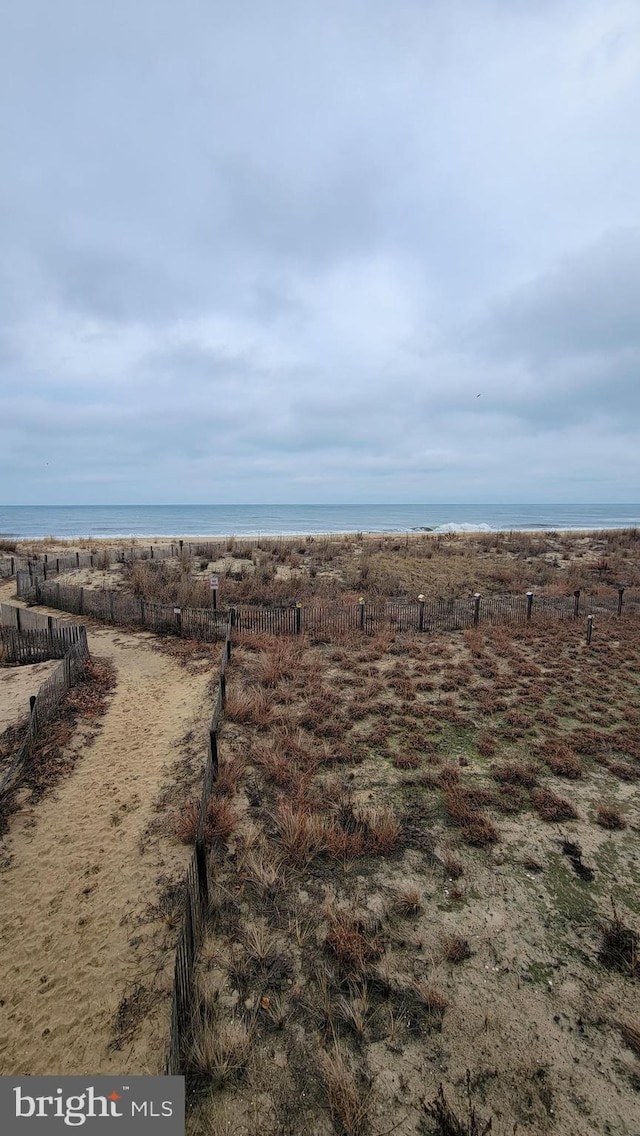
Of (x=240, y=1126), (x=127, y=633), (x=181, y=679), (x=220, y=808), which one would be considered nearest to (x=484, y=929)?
(x=240, y=1126)

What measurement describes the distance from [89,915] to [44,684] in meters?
4.96

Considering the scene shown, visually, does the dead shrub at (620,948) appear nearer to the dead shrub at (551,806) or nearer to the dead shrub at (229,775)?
the dead shrub at (551,806)

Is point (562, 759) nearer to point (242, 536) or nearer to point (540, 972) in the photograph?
point (540, 972)

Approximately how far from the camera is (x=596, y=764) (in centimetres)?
777

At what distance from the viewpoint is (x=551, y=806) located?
6555 mm

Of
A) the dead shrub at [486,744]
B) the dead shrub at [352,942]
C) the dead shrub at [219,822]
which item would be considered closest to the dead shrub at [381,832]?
the dead shrub at [352,942]

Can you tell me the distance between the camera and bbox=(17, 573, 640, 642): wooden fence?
14.7 meters

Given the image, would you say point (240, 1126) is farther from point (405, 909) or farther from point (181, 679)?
point (181, 679)

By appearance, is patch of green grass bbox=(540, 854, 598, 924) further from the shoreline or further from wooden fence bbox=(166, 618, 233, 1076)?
the shoreline

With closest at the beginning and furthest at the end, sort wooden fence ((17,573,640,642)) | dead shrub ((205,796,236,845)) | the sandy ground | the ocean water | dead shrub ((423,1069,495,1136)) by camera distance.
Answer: dead shrub ((423,1069,495,1136)) < dead shrub ((205,796,236,845)) < the sandy ground < wooden fence ((17,573,640,642)) < the ocean water

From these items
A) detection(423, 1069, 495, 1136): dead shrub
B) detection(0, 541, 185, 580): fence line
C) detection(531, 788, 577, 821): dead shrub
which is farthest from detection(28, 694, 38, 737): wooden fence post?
detection(0, 541, 185, 580): fence line

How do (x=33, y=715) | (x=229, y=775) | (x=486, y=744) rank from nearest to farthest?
1. (x=229, y=775)
2. (x=33, y=715)
3. (x=486, y=744)

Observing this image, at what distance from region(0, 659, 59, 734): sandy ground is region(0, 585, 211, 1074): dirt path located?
2091 mm

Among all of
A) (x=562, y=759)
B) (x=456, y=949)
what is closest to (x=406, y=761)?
(x=562, y=759)
